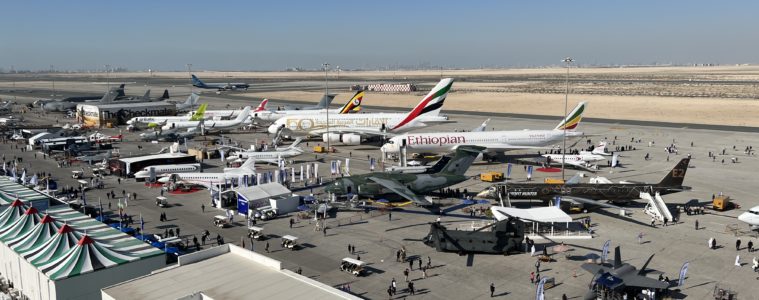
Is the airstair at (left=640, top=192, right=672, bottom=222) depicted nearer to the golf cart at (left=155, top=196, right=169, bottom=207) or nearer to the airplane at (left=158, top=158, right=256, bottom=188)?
the airplane at (left=158, top=158, right=256, bottom=188)

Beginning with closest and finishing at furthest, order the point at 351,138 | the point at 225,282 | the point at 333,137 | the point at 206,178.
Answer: the point at 225,282
the point at 206,178
the point at 351,138
the point at 333,137

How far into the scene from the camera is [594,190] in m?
53.1

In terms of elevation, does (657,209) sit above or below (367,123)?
below

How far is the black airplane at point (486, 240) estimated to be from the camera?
4241 centimetres

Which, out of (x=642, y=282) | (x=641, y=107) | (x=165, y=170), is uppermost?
(x=641, y=107)

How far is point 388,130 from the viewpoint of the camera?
98.1m

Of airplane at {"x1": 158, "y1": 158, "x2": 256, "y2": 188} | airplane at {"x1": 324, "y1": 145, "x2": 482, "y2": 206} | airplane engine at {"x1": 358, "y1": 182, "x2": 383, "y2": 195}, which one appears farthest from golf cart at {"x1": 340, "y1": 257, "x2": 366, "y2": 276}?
airplane at {"x1": 158, "y1": 158, "x2": 256, "y2": 188}

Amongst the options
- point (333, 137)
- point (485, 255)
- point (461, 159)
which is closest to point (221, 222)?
point (485, 255)

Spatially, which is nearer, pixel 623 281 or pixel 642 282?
pixel 642 282

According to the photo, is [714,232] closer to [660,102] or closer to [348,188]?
[348,188]

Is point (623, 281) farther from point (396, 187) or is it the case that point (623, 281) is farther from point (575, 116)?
point (575, 116)

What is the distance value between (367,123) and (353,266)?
64.2 meters

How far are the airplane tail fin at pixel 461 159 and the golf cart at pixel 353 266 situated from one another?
23222 millimetres

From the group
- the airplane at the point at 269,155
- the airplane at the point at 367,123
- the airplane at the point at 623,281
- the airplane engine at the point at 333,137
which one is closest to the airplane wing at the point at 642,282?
the airplane at the point at 623,281
